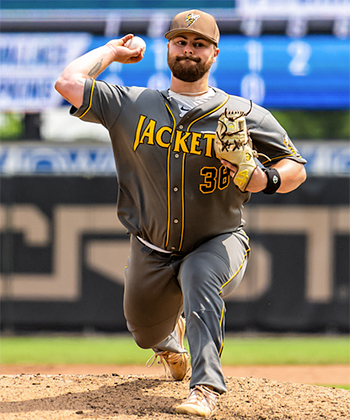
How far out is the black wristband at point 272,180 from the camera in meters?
3.00

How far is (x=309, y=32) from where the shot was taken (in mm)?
9703

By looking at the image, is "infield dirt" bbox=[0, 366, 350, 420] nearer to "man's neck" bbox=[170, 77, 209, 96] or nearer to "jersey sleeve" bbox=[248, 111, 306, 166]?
"jersey sleeve" bbox=[248, 111, 306, 166]

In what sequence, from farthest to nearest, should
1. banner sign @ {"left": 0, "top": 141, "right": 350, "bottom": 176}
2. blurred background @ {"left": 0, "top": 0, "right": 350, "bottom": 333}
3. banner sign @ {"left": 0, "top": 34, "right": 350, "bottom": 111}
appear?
banner sign @ {"left": 0, "top": 34, "right": 350, "bottom": 111}
banner sign @ {"left": 0, "top": 141, "right": 350, "bottom": 176}
blurred background @ {"left": 0, "top": 0, "right": 350, "bottom": 333}

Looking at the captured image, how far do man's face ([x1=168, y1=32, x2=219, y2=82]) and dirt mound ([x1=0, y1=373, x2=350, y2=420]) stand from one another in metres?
1.68

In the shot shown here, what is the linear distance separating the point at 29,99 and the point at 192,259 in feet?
22.5

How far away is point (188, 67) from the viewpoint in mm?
3207

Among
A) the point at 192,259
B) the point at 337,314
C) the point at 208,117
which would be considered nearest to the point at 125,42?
the point at 208,117

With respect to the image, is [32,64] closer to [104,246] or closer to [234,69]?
[234,69]

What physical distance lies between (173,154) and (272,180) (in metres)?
0.53

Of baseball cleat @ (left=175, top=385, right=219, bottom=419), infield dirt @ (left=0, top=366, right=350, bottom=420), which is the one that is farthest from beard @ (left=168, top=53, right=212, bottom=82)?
infield dirt @ (left=0, top=366, right=350, bottom=420)

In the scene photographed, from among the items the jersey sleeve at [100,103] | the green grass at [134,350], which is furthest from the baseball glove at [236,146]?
the green grass at [134,350]

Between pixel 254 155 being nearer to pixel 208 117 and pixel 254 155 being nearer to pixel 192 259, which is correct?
pixel 208 117

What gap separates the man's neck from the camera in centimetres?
333

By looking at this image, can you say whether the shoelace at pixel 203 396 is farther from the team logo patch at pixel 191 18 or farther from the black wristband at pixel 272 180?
the team logo patch at pixel 191 18
